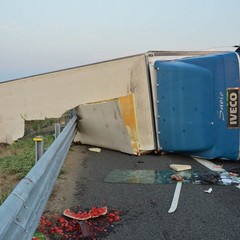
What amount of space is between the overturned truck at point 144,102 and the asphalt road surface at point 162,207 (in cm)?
82

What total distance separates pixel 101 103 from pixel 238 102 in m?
2.25

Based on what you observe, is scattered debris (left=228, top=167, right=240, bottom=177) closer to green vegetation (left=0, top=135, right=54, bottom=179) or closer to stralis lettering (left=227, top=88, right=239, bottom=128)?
stralis lettering (left=227, top=88, right=239, bottom=128)

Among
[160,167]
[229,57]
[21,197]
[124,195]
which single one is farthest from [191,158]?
[21,197]

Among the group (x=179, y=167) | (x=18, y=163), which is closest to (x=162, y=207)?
(x=179, y=167)

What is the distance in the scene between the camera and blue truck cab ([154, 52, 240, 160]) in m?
5.42

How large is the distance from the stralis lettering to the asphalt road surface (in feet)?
2.83

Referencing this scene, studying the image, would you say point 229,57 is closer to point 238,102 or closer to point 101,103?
point 238,102

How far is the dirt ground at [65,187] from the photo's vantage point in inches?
139

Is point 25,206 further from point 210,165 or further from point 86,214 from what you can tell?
point 210,165

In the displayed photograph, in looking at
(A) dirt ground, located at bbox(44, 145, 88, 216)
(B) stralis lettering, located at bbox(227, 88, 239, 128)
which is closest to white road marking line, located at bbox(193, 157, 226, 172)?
(B) stralis lettering, located at bbox(227, 88, 239, 128)

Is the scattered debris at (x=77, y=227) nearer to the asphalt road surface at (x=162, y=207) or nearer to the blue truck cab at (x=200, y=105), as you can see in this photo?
the asphalt road surface at (x=162, y=207)

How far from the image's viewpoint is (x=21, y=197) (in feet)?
6.32

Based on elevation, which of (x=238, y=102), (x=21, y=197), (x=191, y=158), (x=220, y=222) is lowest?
(x=191, y=158)

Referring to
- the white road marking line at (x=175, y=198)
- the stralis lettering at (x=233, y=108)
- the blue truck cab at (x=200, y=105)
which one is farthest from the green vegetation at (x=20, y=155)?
the stralis lettering at (x=233, y=108)
